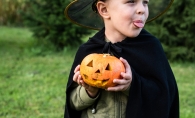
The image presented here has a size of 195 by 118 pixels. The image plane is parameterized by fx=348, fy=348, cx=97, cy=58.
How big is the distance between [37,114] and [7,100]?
2.44 feet

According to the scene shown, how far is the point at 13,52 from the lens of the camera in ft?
30.3

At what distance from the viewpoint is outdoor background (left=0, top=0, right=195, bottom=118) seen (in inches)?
217

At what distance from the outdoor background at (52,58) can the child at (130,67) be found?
8.55 ft

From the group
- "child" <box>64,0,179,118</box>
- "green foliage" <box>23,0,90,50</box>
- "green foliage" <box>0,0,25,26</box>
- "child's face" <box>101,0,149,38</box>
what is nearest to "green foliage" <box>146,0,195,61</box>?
"green foliage" <box>23,0,90,50</box>

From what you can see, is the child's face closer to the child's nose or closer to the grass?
the child's nose

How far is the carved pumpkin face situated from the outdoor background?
286 cm

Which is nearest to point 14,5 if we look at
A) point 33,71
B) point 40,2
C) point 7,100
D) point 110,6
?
point 40,2

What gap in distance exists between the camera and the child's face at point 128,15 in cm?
238

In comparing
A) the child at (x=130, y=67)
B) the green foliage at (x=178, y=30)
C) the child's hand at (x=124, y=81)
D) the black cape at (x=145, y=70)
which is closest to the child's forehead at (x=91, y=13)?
the child at (x=130, y=67)

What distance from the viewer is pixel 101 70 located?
7.68 ft

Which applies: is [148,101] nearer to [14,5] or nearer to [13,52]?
[13,52]

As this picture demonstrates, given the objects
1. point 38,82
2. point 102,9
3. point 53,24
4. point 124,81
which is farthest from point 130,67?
point 53,24

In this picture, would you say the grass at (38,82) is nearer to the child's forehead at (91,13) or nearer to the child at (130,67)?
the child's forehead at (91,13)

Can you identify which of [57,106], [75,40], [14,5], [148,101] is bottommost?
[14,5]
